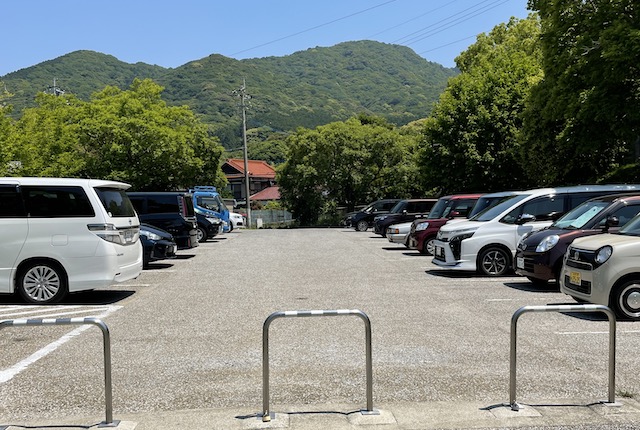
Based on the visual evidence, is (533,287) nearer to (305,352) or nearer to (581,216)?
(581,216)

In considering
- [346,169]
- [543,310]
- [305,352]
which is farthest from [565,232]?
[346,169]

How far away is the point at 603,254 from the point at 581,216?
3.15m

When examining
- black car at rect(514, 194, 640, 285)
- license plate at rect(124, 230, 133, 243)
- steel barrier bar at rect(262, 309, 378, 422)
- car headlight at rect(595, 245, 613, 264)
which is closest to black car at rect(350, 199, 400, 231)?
black car at rect(514, 194, 640, 285)

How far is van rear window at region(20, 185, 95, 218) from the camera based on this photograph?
32.5 feet

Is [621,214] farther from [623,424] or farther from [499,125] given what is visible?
[499,125]

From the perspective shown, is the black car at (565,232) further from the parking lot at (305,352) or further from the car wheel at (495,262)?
the car wheel at (495,262)

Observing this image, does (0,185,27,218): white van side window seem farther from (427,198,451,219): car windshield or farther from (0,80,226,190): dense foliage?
(0,80,226,190): dense foliage

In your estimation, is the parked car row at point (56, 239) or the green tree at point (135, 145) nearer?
the parked car row at point (56, 239)

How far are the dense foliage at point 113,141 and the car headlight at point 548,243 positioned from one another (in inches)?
1140

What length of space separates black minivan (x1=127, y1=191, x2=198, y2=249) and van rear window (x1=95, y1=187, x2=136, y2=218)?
23.9 ft

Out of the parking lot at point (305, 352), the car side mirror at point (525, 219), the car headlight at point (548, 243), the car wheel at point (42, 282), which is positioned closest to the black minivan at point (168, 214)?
the parking lot at point (305, 352)

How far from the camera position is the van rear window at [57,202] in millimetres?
9906

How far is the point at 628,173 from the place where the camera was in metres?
21.3

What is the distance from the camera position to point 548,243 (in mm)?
10766
